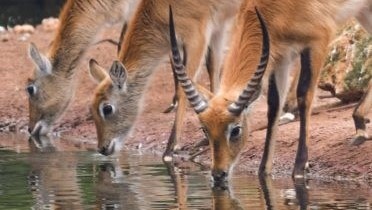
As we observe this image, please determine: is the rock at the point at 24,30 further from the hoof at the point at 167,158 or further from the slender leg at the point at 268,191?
the slender leg at the point at 268,191

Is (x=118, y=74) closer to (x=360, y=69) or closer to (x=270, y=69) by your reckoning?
(x=270, y=69)

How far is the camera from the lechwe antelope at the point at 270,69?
11727 millimetres

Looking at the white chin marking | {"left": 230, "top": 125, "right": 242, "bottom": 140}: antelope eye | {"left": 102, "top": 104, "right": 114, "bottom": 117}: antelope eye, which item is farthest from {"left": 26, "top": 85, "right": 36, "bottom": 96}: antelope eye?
{"left": 230, "top": 125, "right": 242, "bottom": 140}: antelope eye

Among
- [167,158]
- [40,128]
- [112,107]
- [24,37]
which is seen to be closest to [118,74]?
[112,107]

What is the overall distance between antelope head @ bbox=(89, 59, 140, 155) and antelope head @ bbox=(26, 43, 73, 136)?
5.16ft

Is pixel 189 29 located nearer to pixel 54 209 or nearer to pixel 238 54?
pixel 238 54

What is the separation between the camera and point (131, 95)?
14344mm

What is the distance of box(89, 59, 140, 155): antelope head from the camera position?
1410cm

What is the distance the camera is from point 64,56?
15.8 metres

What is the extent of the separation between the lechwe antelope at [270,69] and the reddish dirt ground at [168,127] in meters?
0.37

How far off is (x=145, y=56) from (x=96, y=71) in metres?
0.54

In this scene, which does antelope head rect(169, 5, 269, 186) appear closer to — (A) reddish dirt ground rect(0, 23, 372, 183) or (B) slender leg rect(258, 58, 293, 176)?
(B) slender leg rect(258, 58, 293, 176)

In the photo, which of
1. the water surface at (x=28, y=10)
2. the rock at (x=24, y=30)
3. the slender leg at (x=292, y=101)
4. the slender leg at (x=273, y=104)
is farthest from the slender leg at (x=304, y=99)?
the water surface at (x=28, y=10)

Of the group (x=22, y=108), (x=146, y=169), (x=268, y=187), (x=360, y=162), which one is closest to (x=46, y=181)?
(x=146, y=169)
